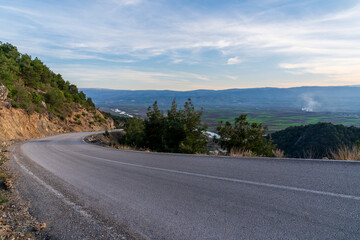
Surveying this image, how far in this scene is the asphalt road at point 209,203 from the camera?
2.89 m

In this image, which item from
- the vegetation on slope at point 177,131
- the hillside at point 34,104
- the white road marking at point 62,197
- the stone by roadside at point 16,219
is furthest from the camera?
the hillside at point 34,104

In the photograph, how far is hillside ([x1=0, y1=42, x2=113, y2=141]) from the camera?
24.2 metres

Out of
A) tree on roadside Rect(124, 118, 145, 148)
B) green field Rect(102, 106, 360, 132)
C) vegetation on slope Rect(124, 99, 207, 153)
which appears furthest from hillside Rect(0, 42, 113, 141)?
green field Rect(102, 106, 360, 132)

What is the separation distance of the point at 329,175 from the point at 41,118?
114 feet

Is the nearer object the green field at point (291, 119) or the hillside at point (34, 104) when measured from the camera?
the hillside at point (34, 104)

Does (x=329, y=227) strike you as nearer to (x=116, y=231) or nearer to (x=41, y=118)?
(x=116, y=231)

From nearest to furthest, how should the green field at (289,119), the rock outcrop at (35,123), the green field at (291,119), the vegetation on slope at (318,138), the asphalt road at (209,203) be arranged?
the asphalt road at (209,203) → the rock outcrop at (35,123) → the vegetation on slope at (318,138) → the green field at (291,119) → the green field at (289,119)

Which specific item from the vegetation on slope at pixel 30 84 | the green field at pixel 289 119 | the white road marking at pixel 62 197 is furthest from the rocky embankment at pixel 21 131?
the green field at pixel 289 119

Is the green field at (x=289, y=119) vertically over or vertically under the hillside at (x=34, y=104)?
under

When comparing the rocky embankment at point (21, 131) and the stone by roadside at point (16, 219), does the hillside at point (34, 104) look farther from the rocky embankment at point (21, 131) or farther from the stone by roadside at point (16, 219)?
the stone by roadside at point (16, 219)

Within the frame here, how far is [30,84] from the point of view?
35688mm

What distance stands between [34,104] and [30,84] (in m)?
7.74

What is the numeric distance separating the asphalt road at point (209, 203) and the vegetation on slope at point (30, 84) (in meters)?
26.5

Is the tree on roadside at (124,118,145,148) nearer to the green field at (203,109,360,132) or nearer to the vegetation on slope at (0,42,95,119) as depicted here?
the vegetation on slope at (0,42,95,119)
